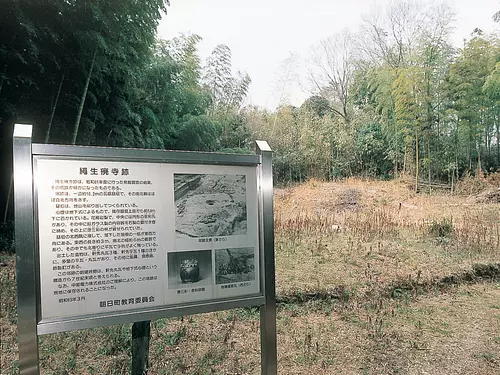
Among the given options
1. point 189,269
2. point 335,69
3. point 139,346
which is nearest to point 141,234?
point 189,269

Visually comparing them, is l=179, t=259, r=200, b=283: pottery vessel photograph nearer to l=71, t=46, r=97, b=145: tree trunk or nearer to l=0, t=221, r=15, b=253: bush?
l=71, t=46, r=97, b=145: tree trunk

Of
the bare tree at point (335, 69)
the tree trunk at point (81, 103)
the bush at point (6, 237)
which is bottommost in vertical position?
the bush at point (6, 237)

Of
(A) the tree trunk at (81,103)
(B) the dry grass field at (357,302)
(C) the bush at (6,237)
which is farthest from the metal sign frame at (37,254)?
(C) the bush at (6,237)

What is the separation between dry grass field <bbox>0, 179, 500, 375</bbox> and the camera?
262cm

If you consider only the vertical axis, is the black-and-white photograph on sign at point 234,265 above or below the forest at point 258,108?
below

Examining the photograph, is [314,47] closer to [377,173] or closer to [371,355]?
[377,173]

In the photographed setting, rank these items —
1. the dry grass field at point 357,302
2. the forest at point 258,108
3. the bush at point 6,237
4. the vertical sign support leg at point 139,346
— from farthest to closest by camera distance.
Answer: the bush at point 6,237 → the forest at point 258,108 → the dry grass field at point 357,302 → the vertical sign support leg at point 139,346

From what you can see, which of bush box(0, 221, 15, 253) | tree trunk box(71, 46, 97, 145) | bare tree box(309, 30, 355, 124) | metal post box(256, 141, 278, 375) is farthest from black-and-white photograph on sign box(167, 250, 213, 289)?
bare tree box(309, 30, 355, 124)

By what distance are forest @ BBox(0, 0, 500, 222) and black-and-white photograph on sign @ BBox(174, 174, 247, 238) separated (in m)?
2.12

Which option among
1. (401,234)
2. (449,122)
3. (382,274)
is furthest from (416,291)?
(449,122)

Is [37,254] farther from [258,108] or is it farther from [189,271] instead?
[258,108]

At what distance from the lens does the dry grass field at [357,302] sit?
2.62 m

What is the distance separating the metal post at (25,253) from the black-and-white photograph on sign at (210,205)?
1.67 ft

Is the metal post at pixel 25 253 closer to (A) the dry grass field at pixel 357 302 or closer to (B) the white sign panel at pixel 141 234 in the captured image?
(B) the white sign panel at pixel 141 234
